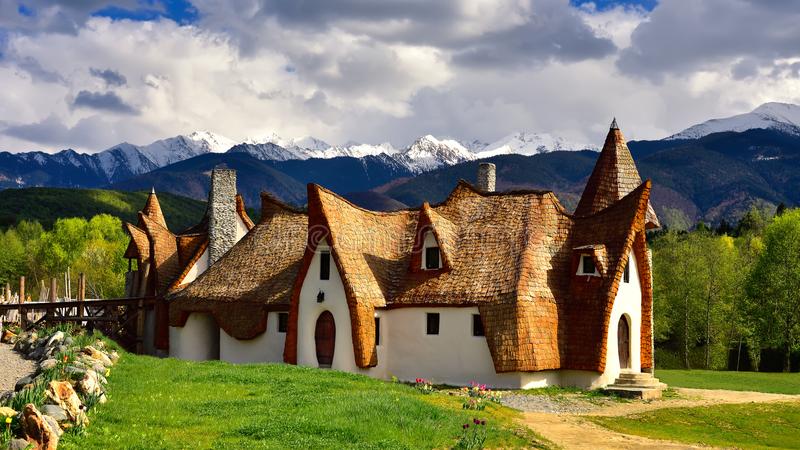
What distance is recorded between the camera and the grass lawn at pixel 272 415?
14836 mm

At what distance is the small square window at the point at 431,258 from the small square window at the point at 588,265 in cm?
588

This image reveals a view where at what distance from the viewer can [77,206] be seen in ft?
537

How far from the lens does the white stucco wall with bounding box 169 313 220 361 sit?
37.6 metres

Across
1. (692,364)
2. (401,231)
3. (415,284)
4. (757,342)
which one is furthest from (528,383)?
(692,364)

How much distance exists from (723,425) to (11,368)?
2055cm

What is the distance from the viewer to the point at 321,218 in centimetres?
3328

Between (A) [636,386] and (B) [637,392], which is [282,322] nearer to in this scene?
(A) [636,386]

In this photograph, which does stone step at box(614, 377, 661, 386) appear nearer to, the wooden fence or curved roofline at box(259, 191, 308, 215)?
curved roofline at box(259, 191, 308, 215)

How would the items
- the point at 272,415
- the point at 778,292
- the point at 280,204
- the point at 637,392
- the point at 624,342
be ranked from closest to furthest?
the point at 272,415
the point at 637,392
the point at 624,342
the point at 280,204
the point at 778,292

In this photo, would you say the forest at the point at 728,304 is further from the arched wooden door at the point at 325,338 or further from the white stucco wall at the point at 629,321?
the arched wooden door at the point at 325,338

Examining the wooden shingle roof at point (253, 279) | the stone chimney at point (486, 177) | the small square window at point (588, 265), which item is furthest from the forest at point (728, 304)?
the wooden shingle roof at point (253, 279)

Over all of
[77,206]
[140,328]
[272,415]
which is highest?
[77,206]

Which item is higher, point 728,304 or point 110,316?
point 728,304

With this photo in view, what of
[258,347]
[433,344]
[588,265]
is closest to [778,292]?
[588,265]
